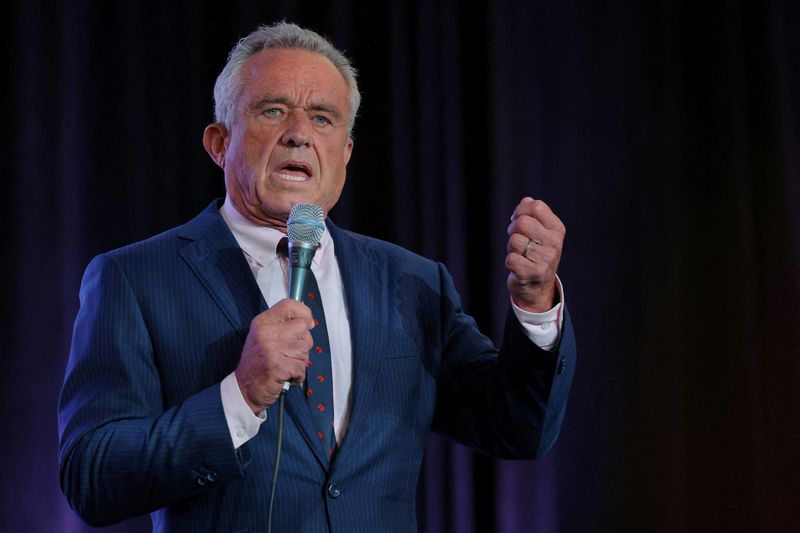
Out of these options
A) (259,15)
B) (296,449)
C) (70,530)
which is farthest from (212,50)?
(296,449)

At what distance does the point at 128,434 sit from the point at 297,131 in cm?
71

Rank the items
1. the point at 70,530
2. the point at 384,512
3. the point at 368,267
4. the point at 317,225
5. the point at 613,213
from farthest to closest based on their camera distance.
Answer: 1. the point at 613,213
2. the point at 70,530
3. the point at 368,267
4. the point at 384,512
5. the point at 317,225

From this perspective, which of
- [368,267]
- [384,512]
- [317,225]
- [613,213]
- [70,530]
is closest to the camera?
[317,225]

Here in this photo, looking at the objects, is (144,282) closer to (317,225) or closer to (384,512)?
(317,225)

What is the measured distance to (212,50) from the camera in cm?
297

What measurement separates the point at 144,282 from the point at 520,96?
1.72 metres

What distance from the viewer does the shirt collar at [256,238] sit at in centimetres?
177

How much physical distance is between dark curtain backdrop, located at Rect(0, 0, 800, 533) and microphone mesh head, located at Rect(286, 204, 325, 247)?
145cm

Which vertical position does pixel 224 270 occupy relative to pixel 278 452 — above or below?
above

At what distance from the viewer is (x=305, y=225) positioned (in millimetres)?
1468

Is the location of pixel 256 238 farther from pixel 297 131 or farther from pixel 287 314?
pixel 287 314

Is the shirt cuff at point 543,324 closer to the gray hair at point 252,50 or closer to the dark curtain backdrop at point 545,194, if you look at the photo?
the gray hair at point 252,50

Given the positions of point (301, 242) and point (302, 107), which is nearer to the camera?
point (301, 242)

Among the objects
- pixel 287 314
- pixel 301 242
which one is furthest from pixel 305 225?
pixel 287 314
